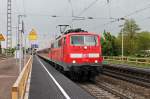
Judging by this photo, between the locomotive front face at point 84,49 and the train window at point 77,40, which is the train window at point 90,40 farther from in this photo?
the train window at point 77,40

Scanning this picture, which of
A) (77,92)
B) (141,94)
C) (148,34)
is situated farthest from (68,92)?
(148,34)

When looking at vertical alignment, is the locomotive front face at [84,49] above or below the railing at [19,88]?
above

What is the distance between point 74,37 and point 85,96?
1159 centimetres

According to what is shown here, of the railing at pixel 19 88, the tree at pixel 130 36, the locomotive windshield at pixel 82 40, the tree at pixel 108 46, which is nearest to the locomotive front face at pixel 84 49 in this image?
the locomotive windshield at pixel 82 40

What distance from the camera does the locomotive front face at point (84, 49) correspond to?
2594cm

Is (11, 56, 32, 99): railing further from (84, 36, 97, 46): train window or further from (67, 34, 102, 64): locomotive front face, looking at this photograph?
(84, 36, 97, 46): train window

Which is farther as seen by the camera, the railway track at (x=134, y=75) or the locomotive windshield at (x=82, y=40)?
the locomotive windshield at (x=82, y=40)

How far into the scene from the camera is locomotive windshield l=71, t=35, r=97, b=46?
26406mm

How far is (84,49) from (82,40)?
61cm

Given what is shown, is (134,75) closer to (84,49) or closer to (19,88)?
(84,49)

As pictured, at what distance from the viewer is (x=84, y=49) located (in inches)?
1034

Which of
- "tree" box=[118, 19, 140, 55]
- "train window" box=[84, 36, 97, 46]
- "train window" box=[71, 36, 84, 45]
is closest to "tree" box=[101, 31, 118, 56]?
"tree" box=[118, 19, 140, 55]

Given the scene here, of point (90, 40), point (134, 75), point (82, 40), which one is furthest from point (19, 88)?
point (134, 75)

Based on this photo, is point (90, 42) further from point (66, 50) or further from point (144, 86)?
point (144, 86)
